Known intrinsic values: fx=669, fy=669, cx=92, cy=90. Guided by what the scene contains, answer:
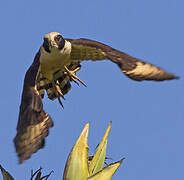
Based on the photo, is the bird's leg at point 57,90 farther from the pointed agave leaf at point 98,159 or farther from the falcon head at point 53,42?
the pointed agave leaf at point 98,159

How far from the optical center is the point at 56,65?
20.7 feet

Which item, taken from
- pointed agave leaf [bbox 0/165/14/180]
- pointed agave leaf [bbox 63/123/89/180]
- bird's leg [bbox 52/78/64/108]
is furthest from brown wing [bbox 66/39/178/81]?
pointed agave leaf [bbox 0/165/14/180]

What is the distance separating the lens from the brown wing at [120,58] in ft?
16.9

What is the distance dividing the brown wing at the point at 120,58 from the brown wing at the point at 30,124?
0.67 m

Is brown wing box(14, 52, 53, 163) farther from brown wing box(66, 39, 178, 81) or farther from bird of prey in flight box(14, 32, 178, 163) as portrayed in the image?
brown wing box(66, 39, 178, 81)

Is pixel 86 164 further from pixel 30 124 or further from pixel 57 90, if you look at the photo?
pixel 57 90

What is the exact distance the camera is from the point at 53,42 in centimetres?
624

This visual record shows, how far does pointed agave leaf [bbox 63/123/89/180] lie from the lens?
544 centimetres

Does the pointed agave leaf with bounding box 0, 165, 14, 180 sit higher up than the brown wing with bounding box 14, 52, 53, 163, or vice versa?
the brown wing with bounding box 14, 52, 53, 163

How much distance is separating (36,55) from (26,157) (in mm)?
1643

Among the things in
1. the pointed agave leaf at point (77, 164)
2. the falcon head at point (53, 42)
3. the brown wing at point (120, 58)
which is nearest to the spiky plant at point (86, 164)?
the pointed agave leaf at point (77, 164)

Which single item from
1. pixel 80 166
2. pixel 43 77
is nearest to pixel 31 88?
pixel 43 77

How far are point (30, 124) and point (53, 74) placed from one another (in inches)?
42.2

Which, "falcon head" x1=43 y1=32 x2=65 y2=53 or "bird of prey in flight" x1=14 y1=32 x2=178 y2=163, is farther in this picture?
"falcon head" x1=43 y1=32 x2=65 y2=53
